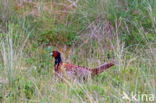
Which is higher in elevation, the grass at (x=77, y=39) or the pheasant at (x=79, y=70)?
the grass at (x=77, y=39)

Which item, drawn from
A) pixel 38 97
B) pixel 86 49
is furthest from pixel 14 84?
pixel 86 49

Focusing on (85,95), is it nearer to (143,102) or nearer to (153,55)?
(143,102)

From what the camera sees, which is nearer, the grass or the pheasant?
the grass

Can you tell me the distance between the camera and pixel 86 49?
8.41m

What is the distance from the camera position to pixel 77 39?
8570 millimetres

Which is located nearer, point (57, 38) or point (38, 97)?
point (38, 97)

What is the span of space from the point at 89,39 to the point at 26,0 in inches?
74.9

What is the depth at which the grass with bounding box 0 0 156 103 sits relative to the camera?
6227 millimetres

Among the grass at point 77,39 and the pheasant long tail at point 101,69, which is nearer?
the grass at point 77,39

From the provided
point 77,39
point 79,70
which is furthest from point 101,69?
point 77,39

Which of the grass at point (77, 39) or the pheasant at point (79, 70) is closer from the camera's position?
the grass at point (77, 39)

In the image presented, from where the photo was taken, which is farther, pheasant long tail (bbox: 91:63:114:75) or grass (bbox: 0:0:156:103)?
pheasant long tail (bbox: 91:63:114:75)

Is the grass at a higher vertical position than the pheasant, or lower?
higher

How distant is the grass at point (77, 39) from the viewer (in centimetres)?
623
